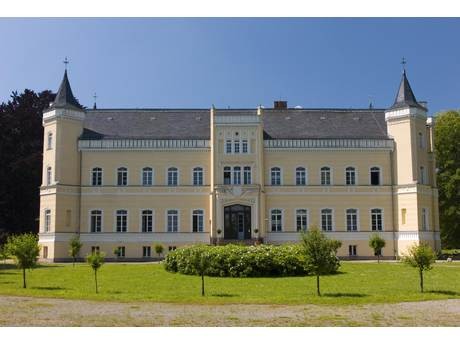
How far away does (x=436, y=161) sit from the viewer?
45.4 meters

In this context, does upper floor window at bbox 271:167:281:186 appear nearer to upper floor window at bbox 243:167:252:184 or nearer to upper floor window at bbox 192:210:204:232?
upper floor window at bbox 243:167:252:184

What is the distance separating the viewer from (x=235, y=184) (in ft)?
129

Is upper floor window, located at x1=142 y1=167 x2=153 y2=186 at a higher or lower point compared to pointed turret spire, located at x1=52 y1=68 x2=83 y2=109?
lower

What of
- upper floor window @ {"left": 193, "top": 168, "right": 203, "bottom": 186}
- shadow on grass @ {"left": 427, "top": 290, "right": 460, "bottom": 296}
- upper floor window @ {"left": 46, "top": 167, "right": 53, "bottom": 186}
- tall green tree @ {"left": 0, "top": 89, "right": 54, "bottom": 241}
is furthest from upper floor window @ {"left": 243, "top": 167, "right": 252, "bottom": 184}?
shadow on grass @ {"left": 427, "top": 290, "right": 460, "bottom": 296}

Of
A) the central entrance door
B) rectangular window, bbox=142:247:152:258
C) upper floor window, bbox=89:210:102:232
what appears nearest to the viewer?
the central entrance door

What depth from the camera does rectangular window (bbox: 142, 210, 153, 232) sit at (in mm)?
39844

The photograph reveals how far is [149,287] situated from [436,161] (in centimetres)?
3270

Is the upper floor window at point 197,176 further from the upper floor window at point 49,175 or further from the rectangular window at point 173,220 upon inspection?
the upper floor window at point 49,175

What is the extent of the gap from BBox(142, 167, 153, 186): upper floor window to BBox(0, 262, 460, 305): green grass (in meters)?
15.0

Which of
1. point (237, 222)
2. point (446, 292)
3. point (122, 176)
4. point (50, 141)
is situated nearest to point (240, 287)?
point (446, 292)

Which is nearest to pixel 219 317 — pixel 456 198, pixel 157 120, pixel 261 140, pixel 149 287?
pixel 149 287

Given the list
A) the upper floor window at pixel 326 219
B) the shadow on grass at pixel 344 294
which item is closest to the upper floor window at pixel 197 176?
Answer: the upper floor window at pixel 326 219

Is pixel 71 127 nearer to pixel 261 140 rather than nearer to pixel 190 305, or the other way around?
pixel 261 140

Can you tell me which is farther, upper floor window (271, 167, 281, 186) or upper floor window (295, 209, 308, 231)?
upper floor window (271, 167, 281, 186)
